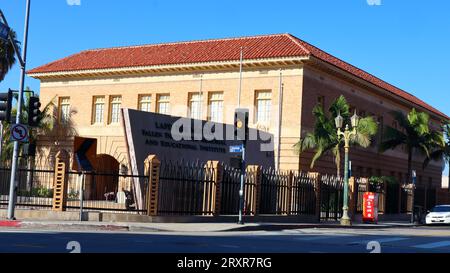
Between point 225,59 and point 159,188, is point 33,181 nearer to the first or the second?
point 159,188

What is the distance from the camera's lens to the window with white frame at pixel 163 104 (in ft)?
154

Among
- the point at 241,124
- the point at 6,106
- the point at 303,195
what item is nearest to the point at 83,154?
the point at 6,106

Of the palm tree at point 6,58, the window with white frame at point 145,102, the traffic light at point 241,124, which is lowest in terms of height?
the traffic light at point 241,124

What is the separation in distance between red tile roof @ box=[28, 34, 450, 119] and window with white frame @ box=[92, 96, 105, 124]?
2471mm

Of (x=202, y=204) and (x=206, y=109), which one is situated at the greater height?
(x=206, y=109)

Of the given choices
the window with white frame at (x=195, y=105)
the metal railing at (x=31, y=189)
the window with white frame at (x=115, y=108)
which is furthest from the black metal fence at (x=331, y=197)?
the window with white frame at (x=115, y=108)

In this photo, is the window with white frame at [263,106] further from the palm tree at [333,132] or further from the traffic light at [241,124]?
the traffic light at [241,124]

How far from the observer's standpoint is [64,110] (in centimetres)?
5128

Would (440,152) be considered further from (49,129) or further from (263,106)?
(49,129)

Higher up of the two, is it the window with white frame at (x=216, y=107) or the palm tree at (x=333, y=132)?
the window with white frame at (x=216, y=107)

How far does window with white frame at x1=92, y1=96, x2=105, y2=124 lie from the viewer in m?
49.5

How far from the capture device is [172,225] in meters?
23.5
